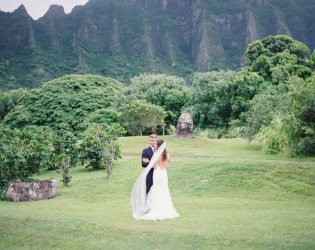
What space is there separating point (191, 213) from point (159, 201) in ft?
3.59

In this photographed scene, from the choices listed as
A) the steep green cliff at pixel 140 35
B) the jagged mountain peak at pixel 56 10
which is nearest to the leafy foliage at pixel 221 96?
the steep green cliff at pixel 140 35

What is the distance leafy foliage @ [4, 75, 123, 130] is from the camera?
48344mm

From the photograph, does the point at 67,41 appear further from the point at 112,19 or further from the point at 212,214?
the point at 212,214

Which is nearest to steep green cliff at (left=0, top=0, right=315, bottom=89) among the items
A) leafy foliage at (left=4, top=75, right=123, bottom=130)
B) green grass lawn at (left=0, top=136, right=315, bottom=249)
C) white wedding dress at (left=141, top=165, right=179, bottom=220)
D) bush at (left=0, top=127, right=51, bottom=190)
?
leafy foliage at (left=4, top=75, right=123, bottom=130)

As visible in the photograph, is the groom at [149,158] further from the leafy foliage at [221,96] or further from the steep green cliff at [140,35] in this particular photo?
the steep green cliff at [140,35]

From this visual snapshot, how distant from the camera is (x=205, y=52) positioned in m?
114

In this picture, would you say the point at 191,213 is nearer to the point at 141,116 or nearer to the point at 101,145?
the point at 101,145

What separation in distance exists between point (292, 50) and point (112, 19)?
10998cm

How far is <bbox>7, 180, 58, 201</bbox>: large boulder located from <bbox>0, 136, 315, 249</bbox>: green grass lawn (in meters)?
0.42

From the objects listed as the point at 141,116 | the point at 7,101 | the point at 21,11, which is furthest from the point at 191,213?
the point at 21,11

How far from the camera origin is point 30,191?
11.0 m

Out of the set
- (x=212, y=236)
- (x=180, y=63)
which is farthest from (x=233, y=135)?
(x=180, y=63)

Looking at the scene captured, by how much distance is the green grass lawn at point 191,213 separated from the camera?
566 centimetres

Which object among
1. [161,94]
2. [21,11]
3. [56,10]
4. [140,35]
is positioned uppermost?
[56,10]
